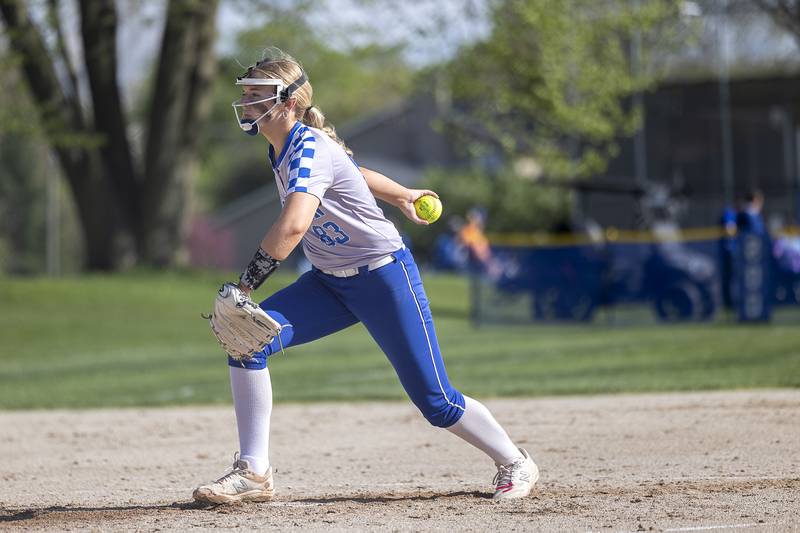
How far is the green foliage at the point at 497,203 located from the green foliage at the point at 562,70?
18.2 meters

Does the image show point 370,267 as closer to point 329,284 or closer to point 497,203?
point 329,284

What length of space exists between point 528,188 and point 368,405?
36.7 m

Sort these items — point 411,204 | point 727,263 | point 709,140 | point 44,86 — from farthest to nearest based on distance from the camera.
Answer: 1. point 709,140
2. point 44,86
3. point 727,263
4. point 411,204

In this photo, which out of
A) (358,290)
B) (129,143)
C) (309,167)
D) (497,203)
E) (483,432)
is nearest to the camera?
(309,167)

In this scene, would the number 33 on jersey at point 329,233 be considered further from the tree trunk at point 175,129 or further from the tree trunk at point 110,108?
the tree trunk at point 175,129

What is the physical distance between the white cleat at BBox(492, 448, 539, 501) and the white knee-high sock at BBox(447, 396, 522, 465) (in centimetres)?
3

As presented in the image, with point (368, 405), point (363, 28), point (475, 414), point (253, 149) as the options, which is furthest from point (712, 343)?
point (253, 149)

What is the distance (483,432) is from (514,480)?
289 mm

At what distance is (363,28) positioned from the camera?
87.8ft

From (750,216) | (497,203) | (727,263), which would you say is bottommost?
(727,263)

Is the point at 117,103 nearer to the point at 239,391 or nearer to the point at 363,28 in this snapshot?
the point at 363,28

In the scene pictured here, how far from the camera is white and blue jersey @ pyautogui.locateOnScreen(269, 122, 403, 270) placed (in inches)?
212

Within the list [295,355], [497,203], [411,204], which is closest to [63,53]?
[295,355]

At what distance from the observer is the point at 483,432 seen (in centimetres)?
581
